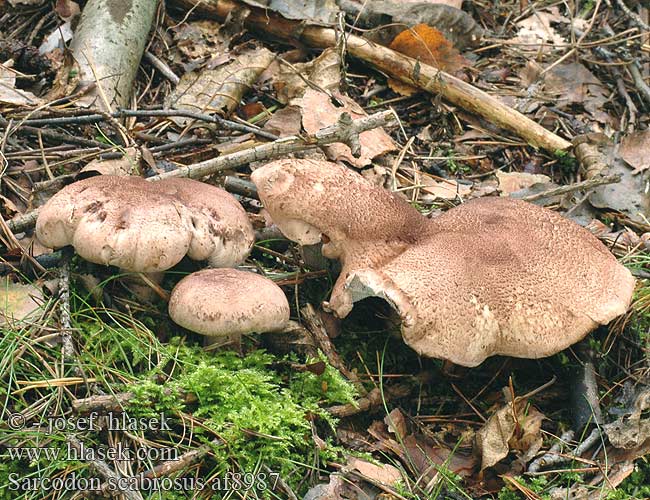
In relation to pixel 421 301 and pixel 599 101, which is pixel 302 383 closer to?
pixel 421 301

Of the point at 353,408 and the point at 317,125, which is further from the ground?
the point at 317,125

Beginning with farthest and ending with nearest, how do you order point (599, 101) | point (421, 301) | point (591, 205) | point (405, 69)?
1. point (599, 101)
2. point (405, 69)
3. point (591, 205)
4. point (421, 301)

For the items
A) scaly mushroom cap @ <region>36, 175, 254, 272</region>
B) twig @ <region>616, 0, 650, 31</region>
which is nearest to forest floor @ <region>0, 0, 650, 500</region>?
scaly mushroom cap @ <region>36, 175, 254, 272</region>

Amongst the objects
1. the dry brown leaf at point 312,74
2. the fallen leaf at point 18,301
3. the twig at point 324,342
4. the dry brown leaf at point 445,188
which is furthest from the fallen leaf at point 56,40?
the twig at point 324,342

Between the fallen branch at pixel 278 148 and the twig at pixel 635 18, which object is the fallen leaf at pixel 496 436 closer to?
the fallen branch at pixel 278 148

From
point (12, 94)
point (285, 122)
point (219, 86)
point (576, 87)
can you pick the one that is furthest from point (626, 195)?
point (12, 94)

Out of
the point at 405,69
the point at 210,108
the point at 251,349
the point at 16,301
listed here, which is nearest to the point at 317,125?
the point at 210,108
